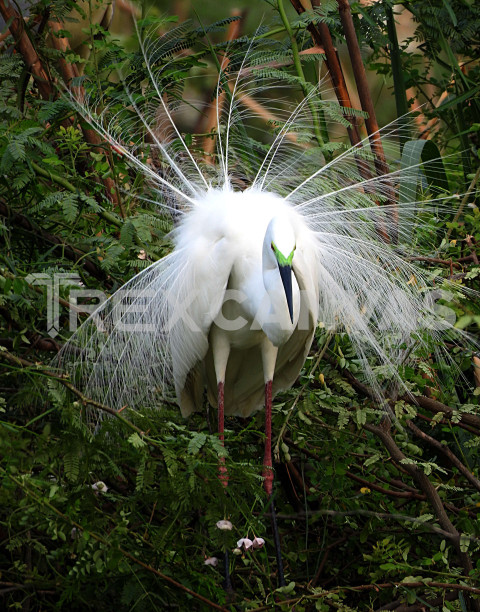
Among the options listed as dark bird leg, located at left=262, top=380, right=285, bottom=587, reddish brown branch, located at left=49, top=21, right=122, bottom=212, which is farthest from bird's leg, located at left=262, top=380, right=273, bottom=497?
reddish brown branch, located at left=49, top=21, right=122, bottom=212

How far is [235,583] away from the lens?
2.33 metres

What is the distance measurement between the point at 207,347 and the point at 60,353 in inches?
19.8

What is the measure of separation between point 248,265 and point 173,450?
2.46 ft

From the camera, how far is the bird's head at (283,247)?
80.0 inches

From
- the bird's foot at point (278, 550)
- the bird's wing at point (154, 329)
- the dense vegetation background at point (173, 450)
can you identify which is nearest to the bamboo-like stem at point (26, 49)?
the dense vegetation background at point (173, 450)

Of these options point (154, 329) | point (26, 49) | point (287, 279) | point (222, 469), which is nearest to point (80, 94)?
point (26, 49)

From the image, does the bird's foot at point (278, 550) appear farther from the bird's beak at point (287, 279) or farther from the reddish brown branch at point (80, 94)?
the reddish brown branch at point (80, 94)

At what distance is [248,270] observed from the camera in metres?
2.37

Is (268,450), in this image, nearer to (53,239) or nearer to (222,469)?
(222,469)

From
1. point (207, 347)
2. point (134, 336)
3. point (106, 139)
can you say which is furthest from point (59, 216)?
point (207, 347)

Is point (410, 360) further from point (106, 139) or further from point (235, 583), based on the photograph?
point (106, 139)

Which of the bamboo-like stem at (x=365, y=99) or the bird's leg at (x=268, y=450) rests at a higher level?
the bamboo-like stem at (x=365, y=99)

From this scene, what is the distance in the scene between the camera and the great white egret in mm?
2314

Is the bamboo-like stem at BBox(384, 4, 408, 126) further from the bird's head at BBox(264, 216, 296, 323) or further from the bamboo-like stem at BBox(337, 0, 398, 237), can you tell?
the bird's head at BBox(264, 216, 296, 323)
